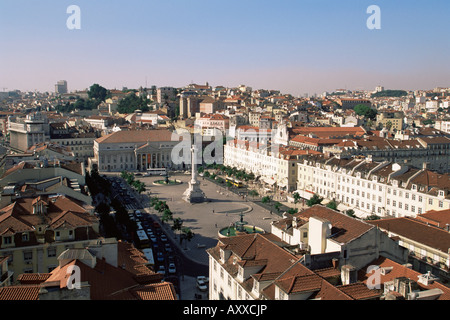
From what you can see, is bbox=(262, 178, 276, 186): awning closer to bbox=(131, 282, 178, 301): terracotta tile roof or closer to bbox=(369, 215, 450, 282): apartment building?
bbox=(369, 215, 450, 282): apartment building

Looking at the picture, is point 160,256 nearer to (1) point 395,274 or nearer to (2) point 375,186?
(1) point 395,274

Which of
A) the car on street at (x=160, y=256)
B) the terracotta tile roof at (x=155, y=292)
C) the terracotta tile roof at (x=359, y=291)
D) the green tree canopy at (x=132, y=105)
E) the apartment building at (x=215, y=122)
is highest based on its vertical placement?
the green tree canopy at (x=132, y=105)

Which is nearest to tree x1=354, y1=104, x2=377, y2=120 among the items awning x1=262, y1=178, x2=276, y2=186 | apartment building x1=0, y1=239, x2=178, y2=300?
awning x1=262, y1=178, x2=276, y2=186

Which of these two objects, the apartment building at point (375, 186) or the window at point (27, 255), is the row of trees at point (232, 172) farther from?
the window at point (27, 255)

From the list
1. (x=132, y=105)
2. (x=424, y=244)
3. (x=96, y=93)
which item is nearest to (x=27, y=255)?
(x=424, y=244)

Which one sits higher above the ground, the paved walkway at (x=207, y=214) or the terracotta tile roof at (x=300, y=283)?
the terracotta tile roof at (x=300, y=283)

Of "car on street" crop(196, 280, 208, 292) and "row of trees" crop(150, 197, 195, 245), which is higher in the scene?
"row of trees" crop(150, 197, 195, 245)

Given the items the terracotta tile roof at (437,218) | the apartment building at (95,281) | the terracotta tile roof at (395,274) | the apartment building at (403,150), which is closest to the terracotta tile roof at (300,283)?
the terracotta tile roof at (395,274)

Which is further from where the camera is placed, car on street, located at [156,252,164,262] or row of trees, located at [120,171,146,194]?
row of trees, located at [120,171,146,194]

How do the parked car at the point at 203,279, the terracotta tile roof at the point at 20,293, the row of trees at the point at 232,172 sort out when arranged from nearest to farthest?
1. the terracotta tile roof at the point at 20,293
2. the parked car at the point at 203,279
3. the row of trees at the point at 232,172
